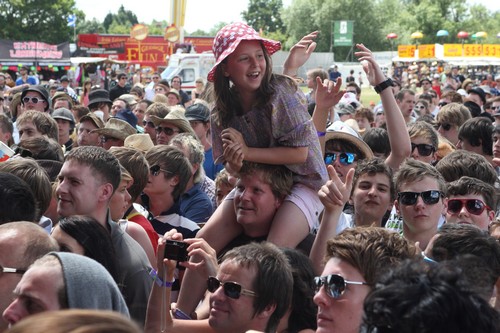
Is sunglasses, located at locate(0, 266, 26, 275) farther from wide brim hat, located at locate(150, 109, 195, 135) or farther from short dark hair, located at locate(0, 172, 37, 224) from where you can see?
wide brim hat, located at locate(150, 109, 195, 135)

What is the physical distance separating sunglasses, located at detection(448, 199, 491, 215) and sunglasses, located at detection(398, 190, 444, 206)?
22 cm

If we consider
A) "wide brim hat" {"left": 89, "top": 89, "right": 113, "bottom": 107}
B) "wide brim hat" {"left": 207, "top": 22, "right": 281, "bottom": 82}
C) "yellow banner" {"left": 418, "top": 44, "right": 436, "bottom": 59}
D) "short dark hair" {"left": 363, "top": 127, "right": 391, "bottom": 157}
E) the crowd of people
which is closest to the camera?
the crowd of people

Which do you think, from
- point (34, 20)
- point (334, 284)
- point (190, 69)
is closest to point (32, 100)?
point (334, 284)

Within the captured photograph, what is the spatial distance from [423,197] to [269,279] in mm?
1867

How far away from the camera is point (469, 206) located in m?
5.45

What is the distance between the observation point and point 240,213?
4.64 m

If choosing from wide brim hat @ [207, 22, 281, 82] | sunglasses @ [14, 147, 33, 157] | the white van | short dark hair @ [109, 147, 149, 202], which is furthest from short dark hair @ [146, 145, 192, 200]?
the white van

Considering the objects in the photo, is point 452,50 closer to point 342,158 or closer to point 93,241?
point 342,158

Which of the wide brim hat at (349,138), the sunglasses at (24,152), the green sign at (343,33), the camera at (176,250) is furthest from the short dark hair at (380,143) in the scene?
the green sign at (343,33)

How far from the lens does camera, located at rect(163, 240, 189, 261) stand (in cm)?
397

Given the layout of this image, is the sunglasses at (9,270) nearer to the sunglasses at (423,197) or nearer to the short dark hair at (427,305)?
the short dark hair at (427,305)

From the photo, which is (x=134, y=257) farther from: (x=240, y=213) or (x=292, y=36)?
(x=292, y=36)

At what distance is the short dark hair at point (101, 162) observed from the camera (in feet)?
16.2

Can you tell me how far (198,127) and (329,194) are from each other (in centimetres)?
581
